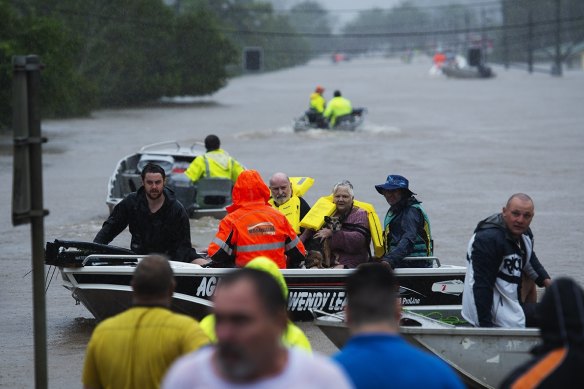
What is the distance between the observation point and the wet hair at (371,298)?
4.11m

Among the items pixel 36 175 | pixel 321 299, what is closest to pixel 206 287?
pixel 321 299

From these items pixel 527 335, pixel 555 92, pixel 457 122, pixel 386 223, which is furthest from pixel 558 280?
pixel 555 92

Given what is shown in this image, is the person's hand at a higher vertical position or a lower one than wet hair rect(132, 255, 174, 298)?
lower

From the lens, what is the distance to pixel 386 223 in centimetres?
1082

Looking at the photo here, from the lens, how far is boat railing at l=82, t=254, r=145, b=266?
10.4 metres

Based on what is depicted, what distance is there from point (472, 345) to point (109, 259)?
4.08 meters

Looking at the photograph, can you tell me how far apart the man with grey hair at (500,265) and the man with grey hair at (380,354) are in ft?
11.7

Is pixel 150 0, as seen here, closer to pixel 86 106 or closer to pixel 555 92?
pixel 86 106

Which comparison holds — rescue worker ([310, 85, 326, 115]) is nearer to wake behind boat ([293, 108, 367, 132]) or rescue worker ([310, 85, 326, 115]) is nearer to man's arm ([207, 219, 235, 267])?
wake behind boat ([293, 108, 367, 132])

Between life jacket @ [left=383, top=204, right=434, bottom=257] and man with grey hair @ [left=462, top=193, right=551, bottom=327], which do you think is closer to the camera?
man with grey hair @ [left=462, top=193, right=551, bottom=327]

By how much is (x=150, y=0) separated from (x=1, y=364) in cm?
5529

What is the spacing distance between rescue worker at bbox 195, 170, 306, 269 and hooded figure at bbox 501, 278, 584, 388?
540 centimetres

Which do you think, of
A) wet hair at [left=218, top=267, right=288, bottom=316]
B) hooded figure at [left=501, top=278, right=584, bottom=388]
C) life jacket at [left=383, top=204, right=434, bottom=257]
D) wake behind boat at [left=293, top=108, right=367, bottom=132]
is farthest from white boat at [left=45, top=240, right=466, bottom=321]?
wake behind boat at [left=293, top=108, right=367, bottom=132]

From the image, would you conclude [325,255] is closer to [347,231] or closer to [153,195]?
[347,231]
